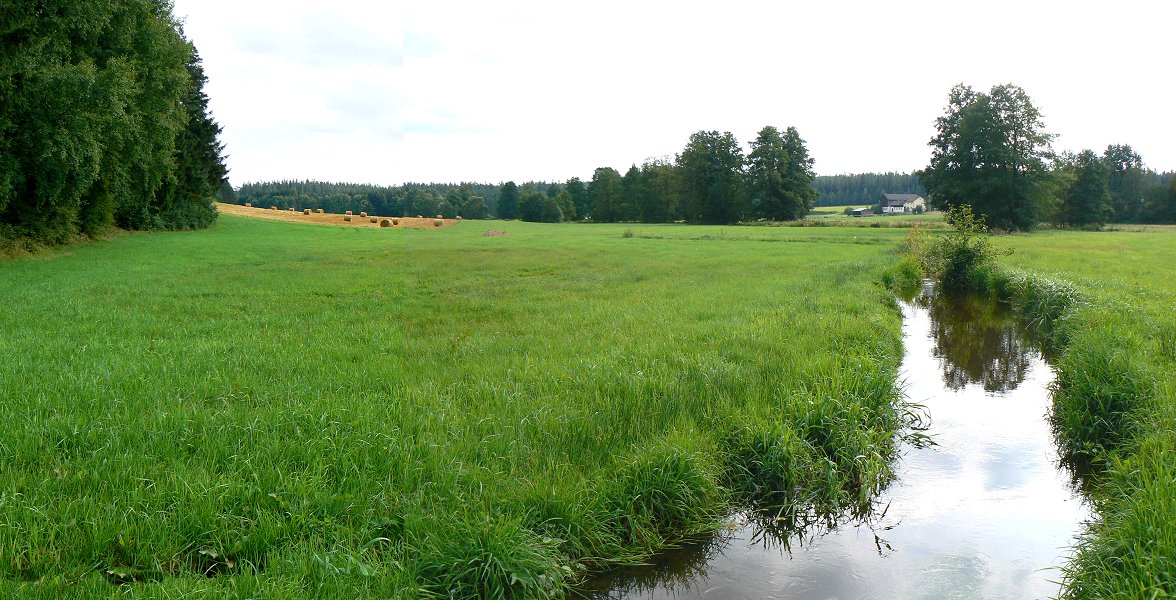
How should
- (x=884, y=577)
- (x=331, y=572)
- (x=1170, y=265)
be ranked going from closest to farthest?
(x=331, y=572)
(x=884, y=577)
(x=1170, y=265)

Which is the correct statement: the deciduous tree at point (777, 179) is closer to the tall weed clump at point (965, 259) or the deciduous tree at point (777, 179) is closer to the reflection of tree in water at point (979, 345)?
the tall weed clump at point (965, 259)

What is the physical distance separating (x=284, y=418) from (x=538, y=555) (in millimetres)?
3070

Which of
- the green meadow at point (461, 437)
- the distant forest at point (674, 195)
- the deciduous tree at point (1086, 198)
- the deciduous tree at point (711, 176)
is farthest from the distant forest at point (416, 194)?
the green meadow at point (461, 437)

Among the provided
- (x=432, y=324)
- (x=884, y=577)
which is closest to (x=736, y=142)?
(x=432, y=324)

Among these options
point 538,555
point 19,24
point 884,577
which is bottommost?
point 884,577

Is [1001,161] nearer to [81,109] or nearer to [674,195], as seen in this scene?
[674,195]

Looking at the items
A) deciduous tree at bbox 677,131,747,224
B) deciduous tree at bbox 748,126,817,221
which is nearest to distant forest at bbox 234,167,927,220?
deciduous tree at bbox 748,126,817,221

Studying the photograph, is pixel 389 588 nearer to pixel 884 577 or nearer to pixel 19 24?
pixel 884 577

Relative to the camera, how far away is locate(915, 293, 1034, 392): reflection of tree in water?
458 inches

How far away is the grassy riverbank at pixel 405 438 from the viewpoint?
4227 mm

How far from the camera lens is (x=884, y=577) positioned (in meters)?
5.22

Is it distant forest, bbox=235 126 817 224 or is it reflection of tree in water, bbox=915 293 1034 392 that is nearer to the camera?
reflection of tree in water, bbox=915 293 1034 392

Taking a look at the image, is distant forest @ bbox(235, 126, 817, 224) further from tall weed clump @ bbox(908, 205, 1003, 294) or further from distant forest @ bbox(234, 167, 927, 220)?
tall weed clump @ bbox(908, 205, 1003, 294)

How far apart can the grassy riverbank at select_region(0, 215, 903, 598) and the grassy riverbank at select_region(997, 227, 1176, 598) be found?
6.57 ft
